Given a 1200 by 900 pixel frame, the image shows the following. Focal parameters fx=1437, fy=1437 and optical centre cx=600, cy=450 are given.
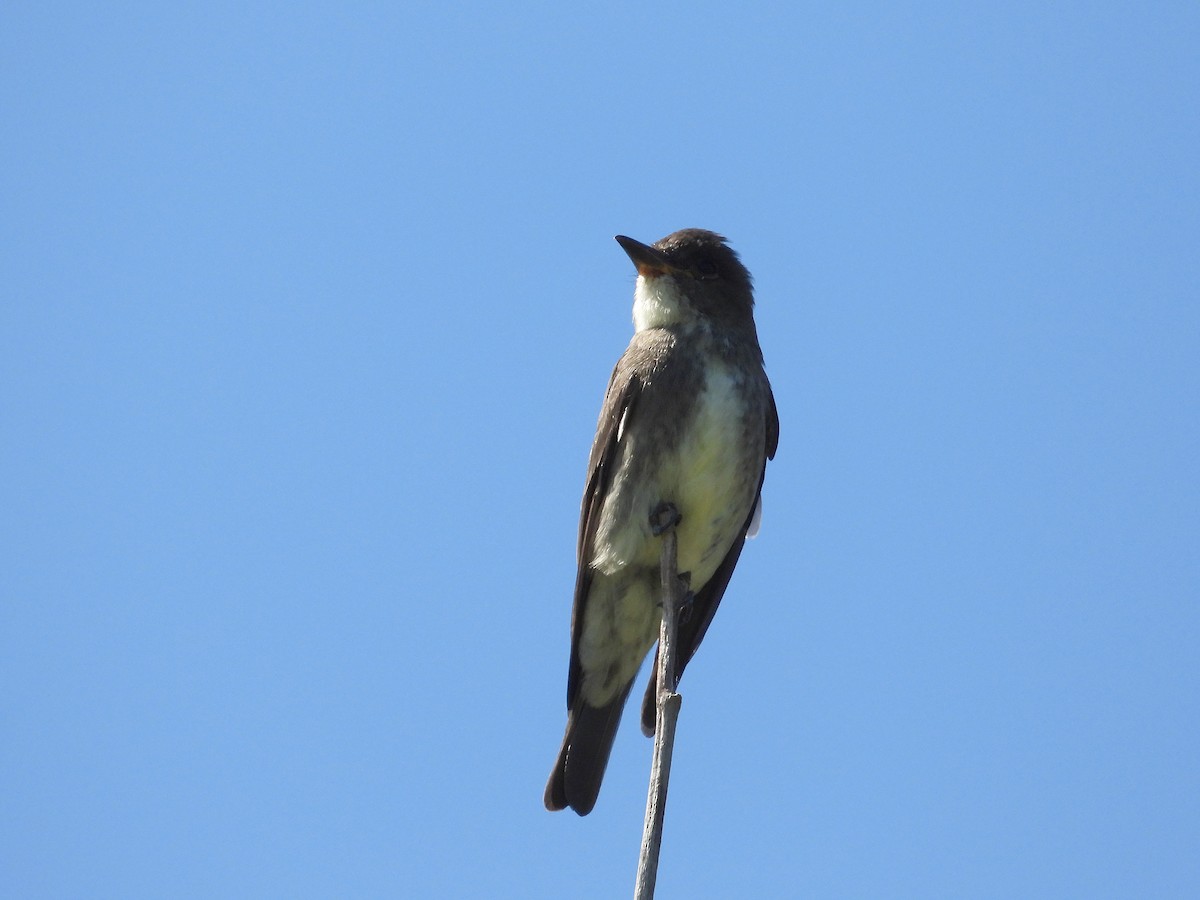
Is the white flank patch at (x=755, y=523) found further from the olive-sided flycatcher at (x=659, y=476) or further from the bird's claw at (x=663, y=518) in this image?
the bird's claw at (x=663, y=518)

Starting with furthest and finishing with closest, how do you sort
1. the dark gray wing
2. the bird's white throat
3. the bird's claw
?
the bird's white throat < the dark gray wing < the bird's claw

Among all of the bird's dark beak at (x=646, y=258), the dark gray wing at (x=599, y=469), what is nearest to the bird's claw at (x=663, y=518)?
the dark gray wing at (x=599, y=469)

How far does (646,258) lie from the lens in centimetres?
787

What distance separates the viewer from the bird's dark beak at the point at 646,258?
309 inches

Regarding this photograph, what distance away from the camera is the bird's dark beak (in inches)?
309

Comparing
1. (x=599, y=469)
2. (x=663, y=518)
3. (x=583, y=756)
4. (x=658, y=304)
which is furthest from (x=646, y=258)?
(x=583, y=756)

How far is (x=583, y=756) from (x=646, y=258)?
270 cm

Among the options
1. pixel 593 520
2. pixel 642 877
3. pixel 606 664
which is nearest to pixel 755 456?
pixel 593 520

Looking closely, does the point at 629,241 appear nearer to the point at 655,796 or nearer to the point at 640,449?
the point at 640,449

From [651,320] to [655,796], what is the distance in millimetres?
3506

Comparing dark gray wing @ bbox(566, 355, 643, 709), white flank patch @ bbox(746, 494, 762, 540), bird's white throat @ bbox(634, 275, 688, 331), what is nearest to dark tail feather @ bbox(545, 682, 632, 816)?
dark gray wing @ bbox(566, 355, 643, 709)

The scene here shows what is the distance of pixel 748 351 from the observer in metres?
7.65

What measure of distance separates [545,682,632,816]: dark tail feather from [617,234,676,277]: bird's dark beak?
226 centimetres

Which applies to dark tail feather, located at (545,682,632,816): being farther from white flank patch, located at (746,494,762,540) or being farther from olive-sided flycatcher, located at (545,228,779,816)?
white flank patch, located at (746,494,762,540)
